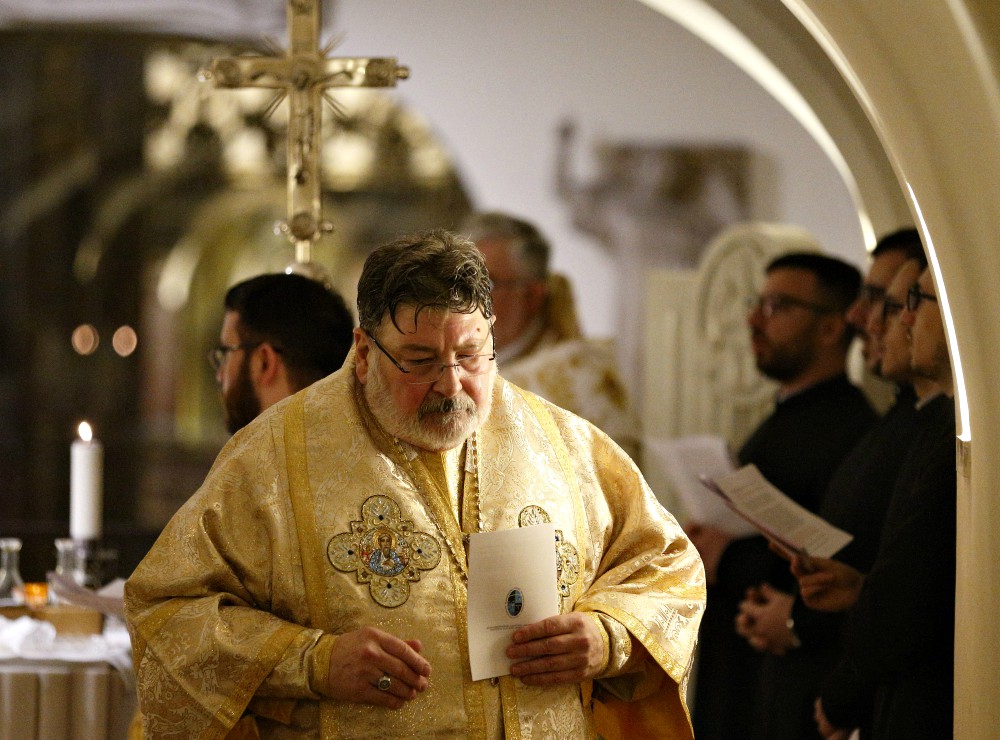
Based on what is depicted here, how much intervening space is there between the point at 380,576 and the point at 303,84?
1.84 metres

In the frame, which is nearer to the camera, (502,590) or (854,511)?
(502,590)

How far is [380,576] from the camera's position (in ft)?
7.57

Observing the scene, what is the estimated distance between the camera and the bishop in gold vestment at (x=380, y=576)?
2.21m

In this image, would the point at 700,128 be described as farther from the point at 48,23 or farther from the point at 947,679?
the point at 947,679

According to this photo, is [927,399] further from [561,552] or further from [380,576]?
[380,576]

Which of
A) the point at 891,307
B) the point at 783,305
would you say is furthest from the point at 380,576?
the point at 783,305

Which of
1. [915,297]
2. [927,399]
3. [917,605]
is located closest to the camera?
[917,605]

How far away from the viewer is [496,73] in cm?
776

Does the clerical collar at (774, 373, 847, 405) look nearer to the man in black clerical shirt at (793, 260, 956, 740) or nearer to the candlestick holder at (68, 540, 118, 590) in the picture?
the man in black clerical shirt at (793, 260, 956, 740)

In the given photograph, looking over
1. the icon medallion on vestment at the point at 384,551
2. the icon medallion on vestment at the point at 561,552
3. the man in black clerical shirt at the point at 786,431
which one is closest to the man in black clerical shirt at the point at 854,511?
the man in black clerical shirt at the point at 786,431

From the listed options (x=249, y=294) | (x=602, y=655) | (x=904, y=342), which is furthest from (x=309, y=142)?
(x=602, y=655)

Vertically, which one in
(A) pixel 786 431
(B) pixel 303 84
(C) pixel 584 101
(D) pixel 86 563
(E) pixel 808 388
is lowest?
(D) pixel 86 563

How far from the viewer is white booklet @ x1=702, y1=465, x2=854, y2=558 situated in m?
3.32

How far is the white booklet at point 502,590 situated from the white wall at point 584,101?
5372mm
